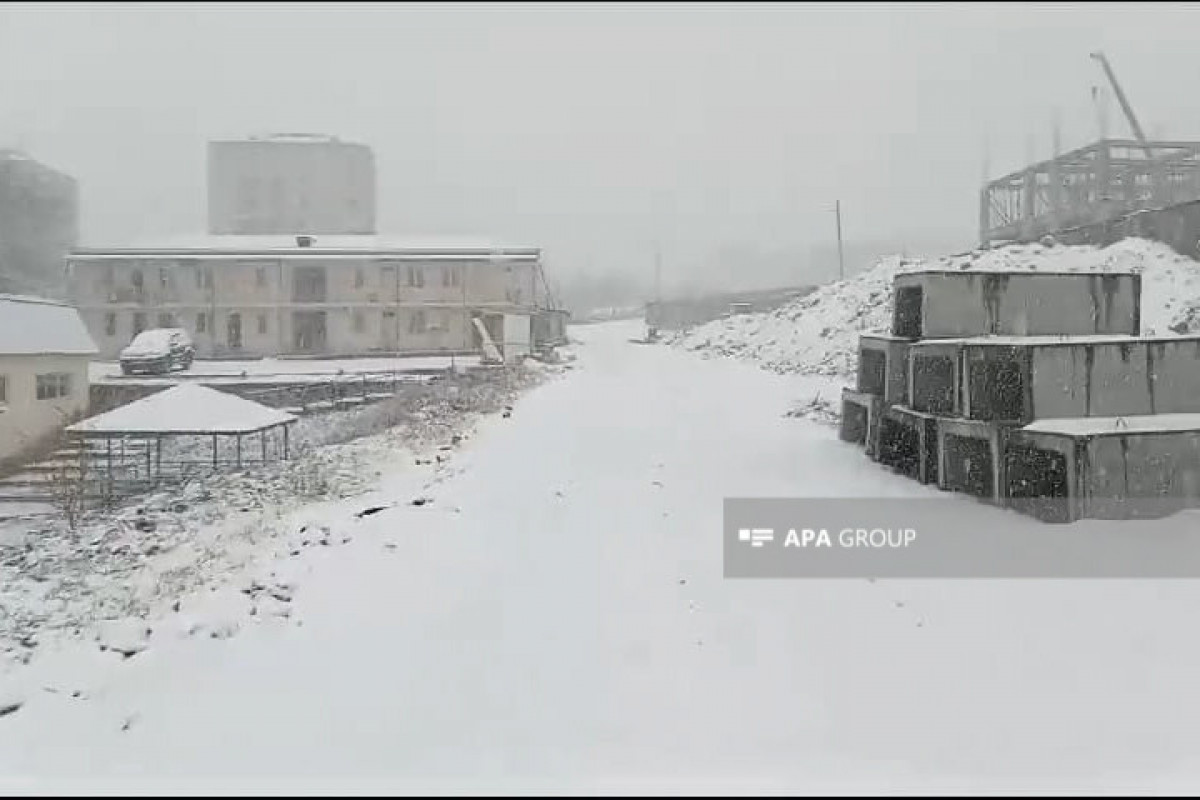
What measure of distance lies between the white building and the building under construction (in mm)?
13426

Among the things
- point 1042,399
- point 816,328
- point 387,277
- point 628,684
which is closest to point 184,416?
point 387,277

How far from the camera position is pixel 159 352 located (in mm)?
10953

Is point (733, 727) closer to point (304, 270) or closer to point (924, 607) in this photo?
point (924, 607)

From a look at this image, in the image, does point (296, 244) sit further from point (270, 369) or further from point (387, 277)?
point (387, 277)

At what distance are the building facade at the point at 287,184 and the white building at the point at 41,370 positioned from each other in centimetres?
201

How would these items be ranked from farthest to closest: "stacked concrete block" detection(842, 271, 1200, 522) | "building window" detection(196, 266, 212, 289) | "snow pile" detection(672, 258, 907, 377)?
"snow pile" detection(672, 258, 907, 377)
"building window" detection(196, 266, 212, 289)
"stacked concrete block" detection(842, 271, 1200, 522)

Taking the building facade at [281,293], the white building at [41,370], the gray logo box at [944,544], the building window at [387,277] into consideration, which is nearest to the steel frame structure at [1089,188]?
the gray logo box at [944,544]

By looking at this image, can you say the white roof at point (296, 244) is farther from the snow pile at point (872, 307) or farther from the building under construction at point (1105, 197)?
the building under construction at point (1105, 197)

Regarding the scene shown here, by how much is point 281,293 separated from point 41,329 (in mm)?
2999

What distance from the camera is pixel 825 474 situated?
8.02m

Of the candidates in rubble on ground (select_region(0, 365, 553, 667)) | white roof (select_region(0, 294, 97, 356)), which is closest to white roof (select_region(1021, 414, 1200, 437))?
rubble on ground (select_region(0, 365, 553, 667))

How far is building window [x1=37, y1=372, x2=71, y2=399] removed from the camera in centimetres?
1018

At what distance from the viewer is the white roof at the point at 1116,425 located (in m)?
6.12

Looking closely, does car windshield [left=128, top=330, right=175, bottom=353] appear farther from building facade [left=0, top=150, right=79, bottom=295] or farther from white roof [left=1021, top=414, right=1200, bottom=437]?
white roof [left=1021, top=414, right=1200, bottom=437]
